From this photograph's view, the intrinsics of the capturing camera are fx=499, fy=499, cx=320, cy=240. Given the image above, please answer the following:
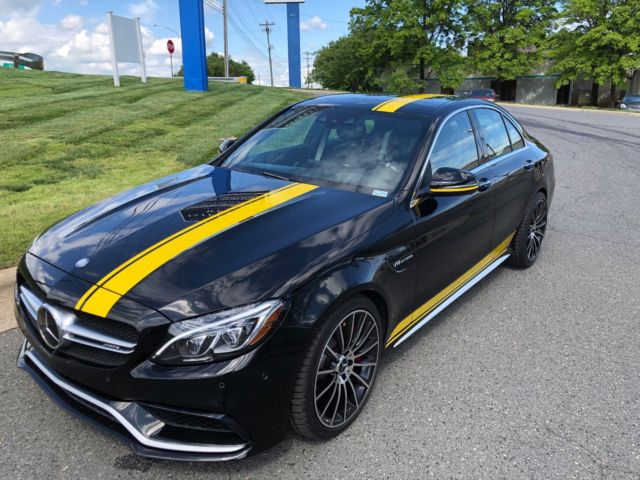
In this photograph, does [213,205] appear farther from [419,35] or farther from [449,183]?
[419,35]

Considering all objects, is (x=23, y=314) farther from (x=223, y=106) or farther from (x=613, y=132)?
(x=613, y=132)

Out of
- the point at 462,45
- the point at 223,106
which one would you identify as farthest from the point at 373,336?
the point at 462,45

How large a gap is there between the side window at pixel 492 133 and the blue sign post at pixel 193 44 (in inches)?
674

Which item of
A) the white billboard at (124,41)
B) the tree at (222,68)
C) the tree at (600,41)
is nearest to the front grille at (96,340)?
the white billboard at (124,41)

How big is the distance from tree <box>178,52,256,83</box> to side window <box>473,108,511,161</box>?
8983 cm

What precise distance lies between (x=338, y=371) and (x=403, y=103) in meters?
2.15

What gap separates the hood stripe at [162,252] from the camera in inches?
84.0

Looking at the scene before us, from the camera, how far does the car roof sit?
3.59 metres

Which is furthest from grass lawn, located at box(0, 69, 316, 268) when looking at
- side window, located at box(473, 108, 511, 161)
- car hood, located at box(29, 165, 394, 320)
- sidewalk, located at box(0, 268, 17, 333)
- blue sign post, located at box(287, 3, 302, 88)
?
blue sign post, located at box(287, 3, 302, 88)

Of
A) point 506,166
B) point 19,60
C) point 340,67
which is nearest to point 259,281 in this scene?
point 506,166

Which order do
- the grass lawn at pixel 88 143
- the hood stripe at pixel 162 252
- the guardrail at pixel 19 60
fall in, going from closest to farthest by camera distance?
the hood stripe at pixel 162 252 → the grass lawn at pixel 88 143 → the guardrail at pixel 19 60

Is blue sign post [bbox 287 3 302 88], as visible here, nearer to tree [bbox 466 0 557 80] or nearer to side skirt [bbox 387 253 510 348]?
tree [bbox 466 0 557 80]

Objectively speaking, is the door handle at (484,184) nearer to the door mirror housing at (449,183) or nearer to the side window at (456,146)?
the side window at (456,146)

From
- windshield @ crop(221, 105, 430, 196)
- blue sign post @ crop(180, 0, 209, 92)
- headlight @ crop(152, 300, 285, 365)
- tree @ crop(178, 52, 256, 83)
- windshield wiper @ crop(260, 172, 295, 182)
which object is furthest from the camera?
tree @ crop(178, 52, 256, 83)
